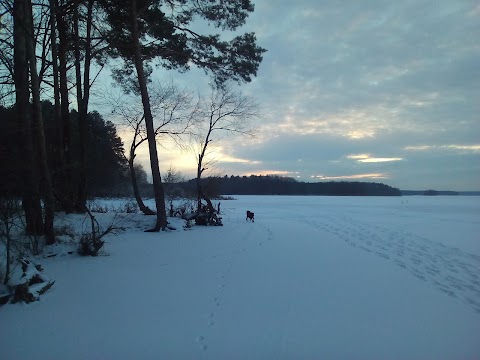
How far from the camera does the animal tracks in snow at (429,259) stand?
18.3 ft

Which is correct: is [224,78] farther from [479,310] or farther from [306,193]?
[306,193]

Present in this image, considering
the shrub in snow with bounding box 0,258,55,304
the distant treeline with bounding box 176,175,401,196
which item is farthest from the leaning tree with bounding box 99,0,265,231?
the distant treeline with bounding box 176,175,401,196

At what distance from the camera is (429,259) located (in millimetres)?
7891

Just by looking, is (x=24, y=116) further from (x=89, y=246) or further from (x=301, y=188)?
(x=301, y=188)

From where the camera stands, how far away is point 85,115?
12.5 meters

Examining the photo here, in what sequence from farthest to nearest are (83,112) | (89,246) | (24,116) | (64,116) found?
1. (83,112)
2. (64,116)
3. (89,246)
4. (24,116)

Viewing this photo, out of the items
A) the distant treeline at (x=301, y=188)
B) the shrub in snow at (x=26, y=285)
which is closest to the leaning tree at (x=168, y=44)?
the shrub in snow at (x=26, y=285)

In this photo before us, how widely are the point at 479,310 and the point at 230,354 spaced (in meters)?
3.64

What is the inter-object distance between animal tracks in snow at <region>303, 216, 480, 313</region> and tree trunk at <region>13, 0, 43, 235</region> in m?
7.94

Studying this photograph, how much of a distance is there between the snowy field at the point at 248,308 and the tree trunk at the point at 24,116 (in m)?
1.15

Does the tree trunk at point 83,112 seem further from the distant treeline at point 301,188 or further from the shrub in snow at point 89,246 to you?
the distant treeline at point 301,188

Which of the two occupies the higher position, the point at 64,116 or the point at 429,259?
the point at 64,116

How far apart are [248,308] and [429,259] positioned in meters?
5.70

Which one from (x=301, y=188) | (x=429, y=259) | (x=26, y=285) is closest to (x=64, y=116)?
(x=26, y=285)
